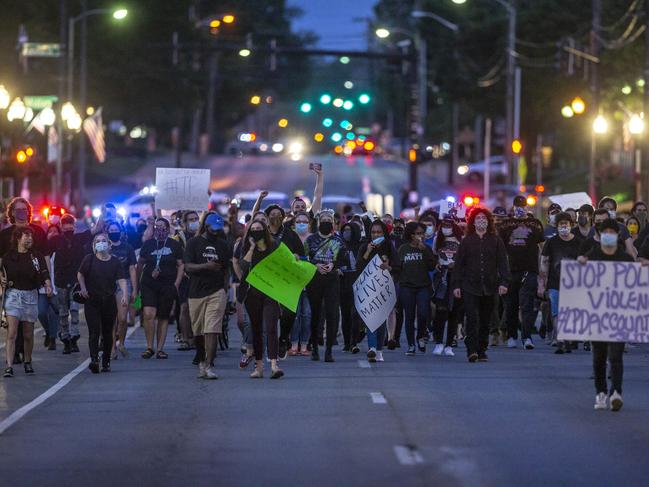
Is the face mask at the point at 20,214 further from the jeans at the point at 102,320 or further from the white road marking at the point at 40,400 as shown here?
the white road marking at the point at 40,400

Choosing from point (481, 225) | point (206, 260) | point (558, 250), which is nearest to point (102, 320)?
point (206, 260)

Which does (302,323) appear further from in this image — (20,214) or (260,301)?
(20,214)

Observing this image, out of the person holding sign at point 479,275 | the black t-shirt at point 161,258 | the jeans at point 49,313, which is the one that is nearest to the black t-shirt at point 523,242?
the person holding sign at point 479,275

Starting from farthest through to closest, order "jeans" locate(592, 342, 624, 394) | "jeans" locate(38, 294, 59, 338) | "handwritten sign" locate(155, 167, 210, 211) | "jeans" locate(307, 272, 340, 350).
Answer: "handwritten sign" locate(155, 167, 210, 211) → "jeans" locate(38, 294, 59, 338) → "jeans" locate(307, 272, 340, 350) → "jeans" locate(592, 342, 624, 394)

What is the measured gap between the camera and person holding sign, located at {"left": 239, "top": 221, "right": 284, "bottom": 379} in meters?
18.5

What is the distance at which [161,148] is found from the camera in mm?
141500

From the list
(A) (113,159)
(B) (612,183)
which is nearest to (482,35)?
(B) (612,183)

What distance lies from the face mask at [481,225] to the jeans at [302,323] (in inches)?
89.2

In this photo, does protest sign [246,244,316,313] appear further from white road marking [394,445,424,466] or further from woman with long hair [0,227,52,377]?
white road marking [394,445,424,466]

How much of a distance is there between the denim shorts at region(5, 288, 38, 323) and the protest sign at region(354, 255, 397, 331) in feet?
13.6

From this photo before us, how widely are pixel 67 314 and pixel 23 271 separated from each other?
147 inches

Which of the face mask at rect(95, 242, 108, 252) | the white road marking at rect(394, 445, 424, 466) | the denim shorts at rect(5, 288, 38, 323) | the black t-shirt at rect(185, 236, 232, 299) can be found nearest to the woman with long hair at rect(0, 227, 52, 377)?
the denim shorts at rect(5, 288, 38, 323)

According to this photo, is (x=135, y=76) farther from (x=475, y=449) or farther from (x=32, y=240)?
(x=475, y=449)

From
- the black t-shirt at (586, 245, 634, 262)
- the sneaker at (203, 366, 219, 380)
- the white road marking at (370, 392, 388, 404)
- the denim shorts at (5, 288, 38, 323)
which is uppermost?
the black t-shirt at (586, 245, 634, 262)
